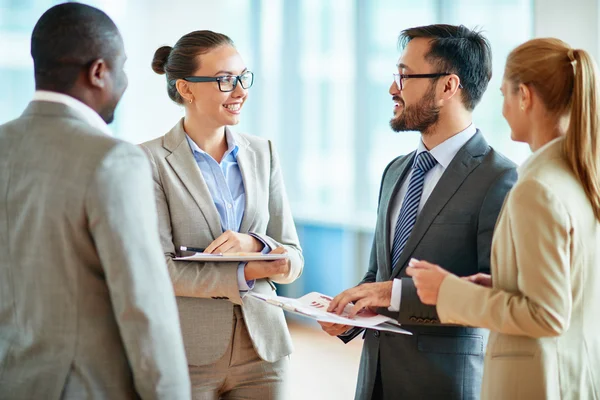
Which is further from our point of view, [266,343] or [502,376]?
[266,343]

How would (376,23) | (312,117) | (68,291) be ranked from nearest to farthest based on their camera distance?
(68,291) → (376,23) → (312,117)

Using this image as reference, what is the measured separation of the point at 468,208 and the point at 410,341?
0.45 m

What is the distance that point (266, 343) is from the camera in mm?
2471

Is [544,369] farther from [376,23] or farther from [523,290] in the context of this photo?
[376,23]

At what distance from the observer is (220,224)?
2490mm

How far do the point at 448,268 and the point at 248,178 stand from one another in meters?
0.78

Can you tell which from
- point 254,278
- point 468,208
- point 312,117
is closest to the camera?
point 468,208

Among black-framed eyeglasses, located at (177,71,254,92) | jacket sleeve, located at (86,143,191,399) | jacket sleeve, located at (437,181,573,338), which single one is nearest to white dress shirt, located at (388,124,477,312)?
jacket sleeve, located at (437,181,573,338)

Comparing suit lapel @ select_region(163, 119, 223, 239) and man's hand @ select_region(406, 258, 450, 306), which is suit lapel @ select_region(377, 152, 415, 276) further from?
suit lapel @ select_region(163, 119, 223, 239)

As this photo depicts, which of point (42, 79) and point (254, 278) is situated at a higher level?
point (42, 79)

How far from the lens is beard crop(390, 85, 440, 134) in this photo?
96.4 inches

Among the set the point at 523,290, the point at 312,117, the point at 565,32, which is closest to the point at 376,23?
the point at 312,117

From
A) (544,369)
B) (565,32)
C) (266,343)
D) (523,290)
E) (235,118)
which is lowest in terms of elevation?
(266,343)

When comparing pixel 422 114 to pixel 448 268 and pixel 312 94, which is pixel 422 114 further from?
pixel 312 94
